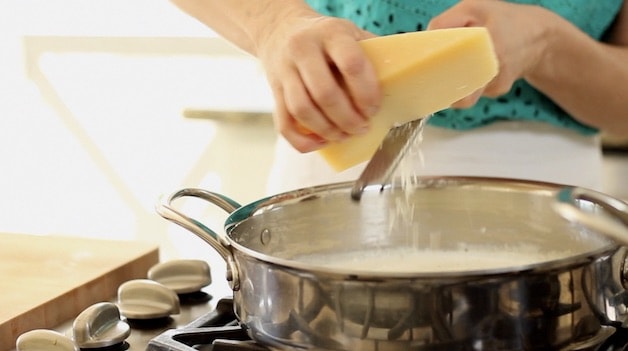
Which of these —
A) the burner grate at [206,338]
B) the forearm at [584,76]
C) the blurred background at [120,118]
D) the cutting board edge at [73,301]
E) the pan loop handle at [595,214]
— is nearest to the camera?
the pan loop handle at [595,214]

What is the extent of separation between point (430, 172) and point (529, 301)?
42 cm

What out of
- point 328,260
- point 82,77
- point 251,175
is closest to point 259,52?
point 328,260

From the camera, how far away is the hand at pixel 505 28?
0.70 meters

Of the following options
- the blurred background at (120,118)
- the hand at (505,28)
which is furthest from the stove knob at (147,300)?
the blurred background at (120,118)

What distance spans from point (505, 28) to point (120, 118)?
4.47 ft

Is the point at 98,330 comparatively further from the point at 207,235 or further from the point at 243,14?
the point at 243,14

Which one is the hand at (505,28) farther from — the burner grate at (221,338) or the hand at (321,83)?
the burner grate at (221,338)

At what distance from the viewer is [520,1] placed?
0.86m

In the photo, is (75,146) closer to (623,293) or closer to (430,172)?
(430,172)

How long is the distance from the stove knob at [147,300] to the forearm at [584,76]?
38 cm

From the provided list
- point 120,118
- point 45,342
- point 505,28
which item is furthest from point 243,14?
point 120,118

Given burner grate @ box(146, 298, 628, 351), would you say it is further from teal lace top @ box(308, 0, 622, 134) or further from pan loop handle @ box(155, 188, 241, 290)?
teal lace top @ box(308, 0, 622, 134)

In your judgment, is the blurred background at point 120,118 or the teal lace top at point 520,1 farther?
the blurred background at point 120,118

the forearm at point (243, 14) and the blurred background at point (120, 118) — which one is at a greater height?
the forearm at point (243, 14)
